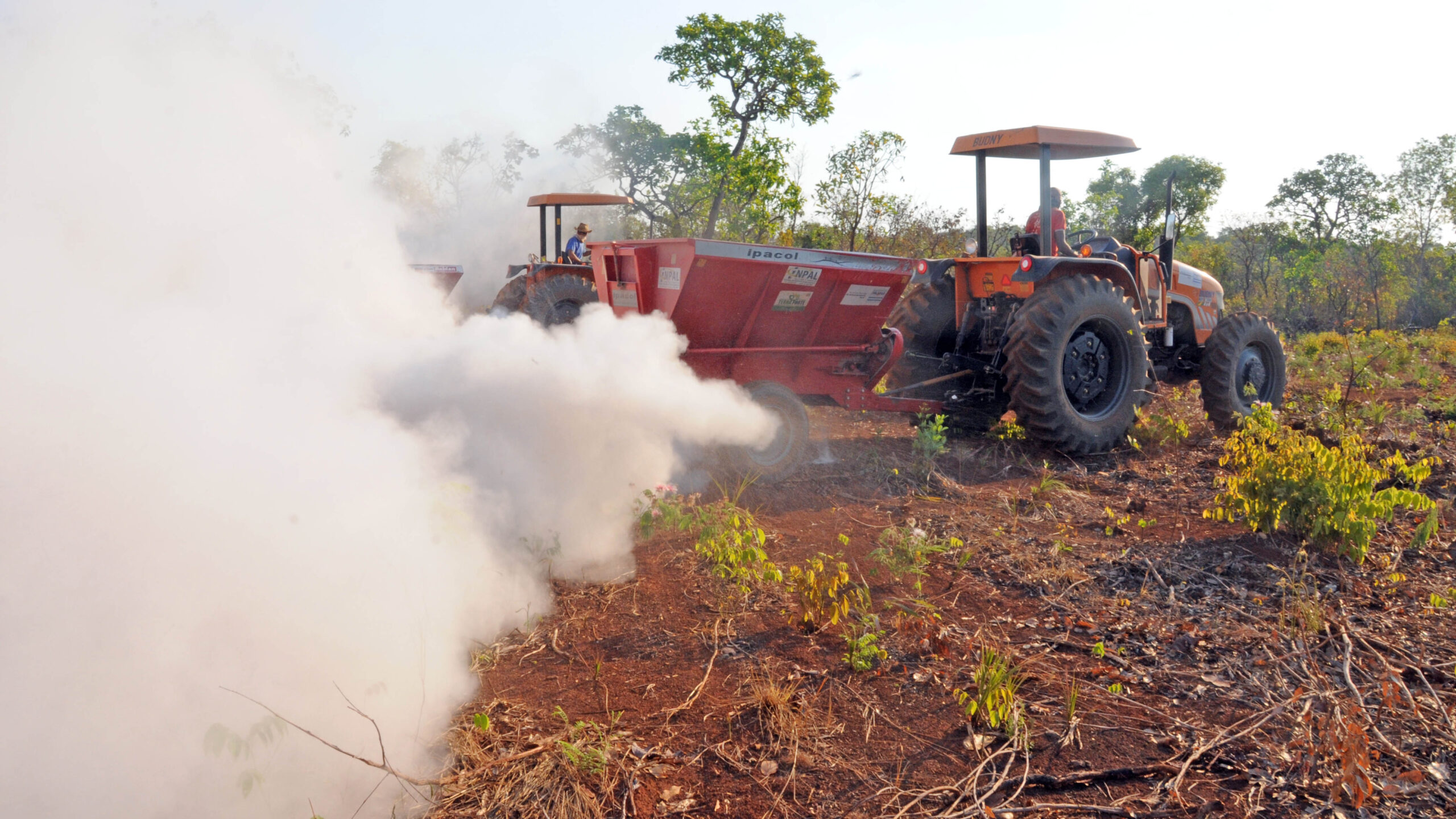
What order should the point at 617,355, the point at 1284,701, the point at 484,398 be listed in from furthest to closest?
the point at 617,355
the point at 484,398
the point at 1284,701

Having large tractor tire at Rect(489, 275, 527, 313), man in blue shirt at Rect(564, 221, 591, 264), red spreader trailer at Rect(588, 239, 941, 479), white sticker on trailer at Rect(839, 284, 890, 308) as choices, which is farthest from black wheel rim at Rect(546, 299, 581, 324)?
white sticker on trailer at Rect(839, 284, 890, 308)

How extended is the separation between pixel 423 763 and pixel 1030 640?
2306 millimetres

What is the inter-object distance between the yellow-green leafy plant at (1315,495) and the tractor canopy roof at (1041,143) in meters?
2.98

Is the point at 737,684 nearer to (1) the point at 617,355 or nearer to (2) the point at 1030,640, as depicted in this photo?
(2) the point at 1030,640

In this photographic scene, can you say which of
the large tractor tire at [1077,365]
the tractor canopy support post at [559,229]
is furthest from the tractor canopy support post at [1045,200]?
the tractor canopy support post at [559,229]

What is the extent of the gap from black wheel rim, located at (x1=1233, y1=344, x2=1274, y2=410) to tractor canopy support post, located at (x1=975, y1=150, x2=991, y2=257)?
283 centimetres

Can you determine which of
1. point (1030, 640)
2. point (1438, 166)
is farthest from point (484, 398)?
point (1438, 166)

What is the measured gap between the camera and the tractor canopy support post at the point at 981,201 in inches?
287

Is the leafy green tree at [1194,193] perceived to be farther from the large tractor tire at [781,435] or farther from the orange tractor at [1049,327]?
the large tractor tire at [781,435]

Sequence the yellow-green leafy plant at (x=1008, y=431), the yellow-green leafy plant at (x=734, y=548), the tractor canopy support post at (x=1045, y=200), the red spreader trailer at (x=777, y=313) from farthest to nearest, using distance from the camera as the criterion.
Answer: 1. the tractor canopy support post at (x=1045, y=200)
2. the yellow-green leafy plant at (x=1008, y=431)
3. the red spreader trailer at (x=777, y=313)
4. the yellow-green leafy plant at (x=734, y=548)

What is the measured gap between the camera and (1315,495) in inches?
170

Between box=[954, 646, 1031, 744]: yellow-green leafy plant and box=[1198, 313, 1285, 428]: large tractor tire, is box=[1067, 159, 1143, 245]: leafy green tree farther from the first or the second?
box=[954, 646, 1031, 744]: yellow-green leafy plant

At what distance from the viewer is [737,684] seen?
3.13m

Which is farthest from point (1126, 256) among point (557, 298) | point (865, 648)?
point (557, 298)
